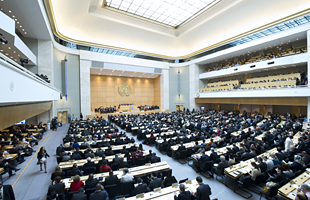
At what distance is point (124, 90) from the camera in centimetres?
3044

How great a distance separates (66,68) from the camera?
1980cm

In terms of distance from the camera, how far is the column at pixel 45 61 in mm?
16156

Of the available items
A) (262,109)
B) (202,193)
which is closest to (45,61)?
(202,193)

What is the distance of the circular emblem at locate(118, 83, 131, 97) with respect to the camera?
98.8ft

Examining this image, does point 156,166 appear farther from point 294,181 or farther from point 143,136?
point 143,136

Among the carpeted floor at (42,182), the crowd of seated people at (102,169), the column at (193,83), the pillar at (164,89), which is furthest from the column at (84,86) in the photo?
the column at (193,83)

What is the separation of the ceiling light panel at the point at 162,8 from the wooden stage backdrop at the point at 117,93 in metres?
11.8

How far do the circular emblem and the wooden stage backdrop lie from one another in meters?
0.48

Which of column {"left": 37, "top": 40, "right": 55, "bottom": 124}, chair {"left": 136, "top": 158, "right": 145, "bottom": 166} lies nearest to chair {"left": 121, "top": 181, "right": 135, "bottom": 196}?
chair {"left": 136, "top": 158, "right": 145, "bottom": 166}

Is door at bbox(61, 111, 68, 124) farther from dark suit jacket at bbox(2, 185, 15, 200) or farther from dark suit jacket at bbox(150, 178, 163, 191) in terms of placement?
dark suit jacket at bbox(150, 178, 163, 191)

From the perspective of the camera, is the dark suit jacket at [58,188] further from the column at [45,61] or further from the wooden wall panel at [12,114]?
the column at [45,61]

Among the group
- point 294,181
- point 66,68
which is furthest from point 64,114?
point 294,181

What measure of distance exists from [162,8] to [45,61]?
51.3 feet

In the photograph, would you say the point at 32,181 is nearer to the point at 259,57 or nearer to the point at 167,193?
the point at 167,193
